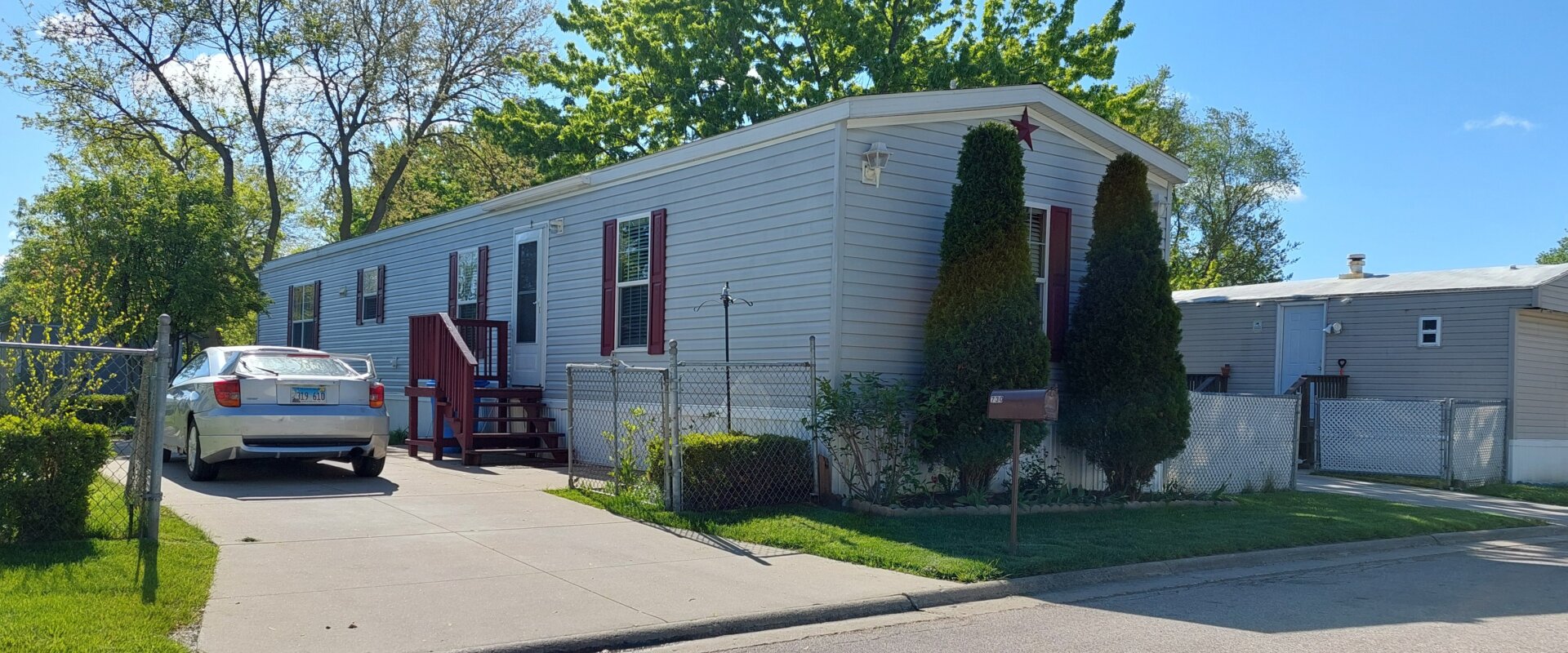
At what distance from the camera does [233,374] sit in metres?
10.3

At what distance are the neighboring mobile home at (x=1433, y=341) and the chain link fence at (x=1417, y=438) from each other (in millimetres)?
617

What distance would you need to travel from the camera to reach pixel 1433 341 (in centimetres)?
1838

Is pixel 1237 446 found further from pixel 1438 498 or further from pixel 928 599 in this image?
pixel 928 599

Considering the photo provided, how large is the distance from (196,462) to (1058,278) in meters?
8.71

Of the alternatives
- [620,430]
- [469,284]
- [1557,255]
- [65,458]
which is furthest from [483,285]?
[1557,255]

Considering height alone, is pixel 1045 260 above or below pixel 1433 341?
above

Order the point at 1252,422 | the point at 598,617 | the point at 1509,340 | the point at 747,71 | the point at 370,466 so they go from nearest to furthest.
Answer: the point at 598,617, the point at 370,466, the point at 1252,422, the point at 1509,340, the point at 747,71

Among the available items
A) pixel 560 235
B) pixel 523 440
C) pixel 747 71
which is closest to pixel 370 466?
pixel 523 440

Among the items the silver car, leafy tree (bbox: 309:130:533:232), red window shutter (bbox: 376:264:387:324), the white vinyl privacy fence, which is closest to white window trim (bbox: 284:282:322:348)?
red window shutter (bbox: 376:264:387:324)

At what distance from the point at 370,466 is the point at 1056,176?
7.78 meters

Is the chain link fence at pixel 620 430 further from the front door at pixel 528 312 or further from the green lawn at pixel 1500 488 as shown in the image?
the green lawn at pixel 1500 488

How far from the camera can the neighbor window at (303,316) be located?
21.7 metres

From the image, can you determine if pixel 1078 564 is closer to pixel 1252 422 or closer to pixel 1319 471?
pixel 1252 422

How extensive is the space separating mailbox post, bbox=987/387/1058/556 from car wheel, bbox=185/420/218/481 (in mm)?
7250
